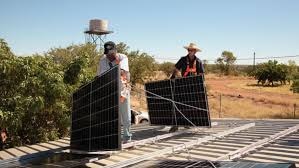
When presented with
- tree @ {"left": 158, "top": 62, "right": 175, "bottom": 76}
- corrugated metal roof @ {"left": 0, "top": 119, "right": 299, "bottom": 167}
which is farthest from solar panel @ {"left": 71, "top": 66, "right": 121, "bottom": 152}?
tree @ {"left": 158, "top": 62, "right": 175, "bottom": 76}

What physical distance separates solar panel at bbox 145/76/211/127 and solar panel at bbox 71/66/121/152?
2.22m

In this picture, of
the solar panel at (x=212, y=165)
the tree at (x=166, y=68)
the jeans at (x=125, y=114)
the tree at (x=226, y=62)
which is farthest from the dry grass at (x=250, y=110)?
the tree at (x=226, y=62)

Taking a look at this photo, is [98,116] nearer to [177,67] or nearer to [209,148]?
[209,148]

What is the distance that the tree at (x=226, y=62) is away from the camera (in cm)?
9369

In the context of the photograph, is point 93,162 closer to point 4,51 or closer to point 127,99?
point 127,99

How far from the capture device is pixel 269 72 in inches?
2416

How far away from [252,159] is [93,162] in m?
2.56

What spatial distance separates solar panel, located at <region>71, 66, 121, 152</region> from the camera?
631 cm

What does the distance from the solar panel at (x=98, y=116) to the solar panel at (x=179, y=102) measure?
87.5 inches

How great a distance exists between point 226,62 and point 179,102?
297ft

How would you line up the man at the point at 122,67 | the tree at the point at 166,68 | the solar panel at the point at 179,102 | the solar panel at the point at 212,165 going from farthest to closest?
the tree at the point at 166,68, the solar panel at the point at 179,102, the man at the point at 122,67, the solar panel at the point at 212,165

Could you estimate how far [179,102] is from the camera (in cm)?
988

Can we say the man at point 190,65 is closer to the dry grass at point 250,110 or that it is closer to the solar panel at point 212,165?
the solar panel at point 212,165

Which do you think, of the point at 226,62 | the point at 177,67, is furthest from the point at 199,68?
the point at 226,62
